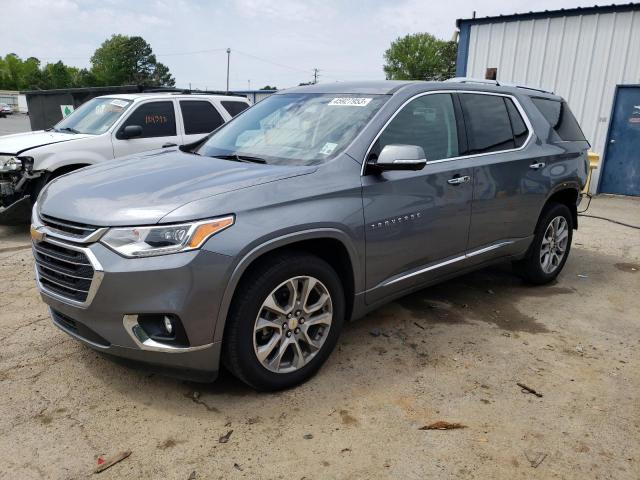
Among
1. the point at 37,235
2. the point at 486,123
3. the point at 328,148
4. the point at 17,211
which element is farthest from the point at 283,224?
the point at 17,211

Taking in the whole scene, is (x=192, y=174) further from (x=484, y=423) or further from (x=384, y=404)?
(x=484, y=423)

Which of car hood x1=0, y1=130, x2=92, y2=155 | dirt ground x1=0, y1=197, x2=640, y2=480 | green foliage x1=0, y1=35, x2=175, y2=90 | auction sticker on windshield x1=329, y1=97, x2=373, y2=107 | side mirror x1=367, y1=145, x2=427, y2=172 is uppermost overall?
green foliage x1=0, y1=35, x2=175, y2=90

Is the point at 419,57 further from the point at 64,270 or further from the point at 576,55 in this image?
the point at 64,270

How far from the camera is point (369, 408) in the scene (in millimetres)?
2838

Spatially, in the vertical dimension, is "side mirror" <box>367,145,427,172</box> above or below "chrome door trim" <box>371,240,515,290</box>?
above

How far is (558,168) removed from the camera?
4.68 meters

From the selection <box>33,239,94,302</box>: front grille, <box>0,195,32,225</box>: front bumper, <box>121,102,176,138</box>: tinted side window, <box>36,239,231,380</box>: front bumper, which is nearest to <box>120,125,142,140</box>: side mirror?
<box>121,102,176,138</box>: tinted side window

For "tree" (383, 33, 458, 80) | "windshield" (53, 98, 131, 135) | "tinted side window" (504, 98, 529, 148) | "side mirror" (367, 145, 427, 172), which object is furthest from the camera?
"tree" (383, 33, 458, 80)

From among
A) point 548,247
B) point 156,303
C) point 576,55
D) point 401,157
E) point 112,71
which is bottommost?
point 548,247

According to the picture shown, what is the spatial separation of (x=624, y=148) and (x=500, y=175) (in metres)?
8.54

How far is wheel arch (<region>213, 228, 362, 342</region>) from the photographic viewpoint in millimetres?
2555

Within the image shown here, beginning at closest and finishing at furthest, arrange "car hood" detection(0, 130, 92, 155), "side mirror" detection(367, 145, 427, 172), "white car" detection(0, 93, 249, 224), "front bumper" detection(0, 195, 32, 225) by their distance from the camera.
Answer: "side mirror" detection(367, 145, 427, 172), "front bumper" detection(0, 195, 32, 225), "white car" detection(0, 93, 249, 224), "car hood" detection(0, 130, 92, 155)

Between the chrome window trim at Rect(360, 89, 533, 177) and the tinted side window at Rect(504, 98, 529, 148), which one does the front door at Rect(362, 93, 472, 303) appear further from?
the tinted side window at Rect(504, 98, 529, 148)

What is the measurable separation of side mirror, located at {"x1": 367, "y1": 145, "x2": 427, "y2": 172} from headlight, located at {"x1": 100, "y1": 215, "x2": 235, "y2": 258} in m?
1.17
